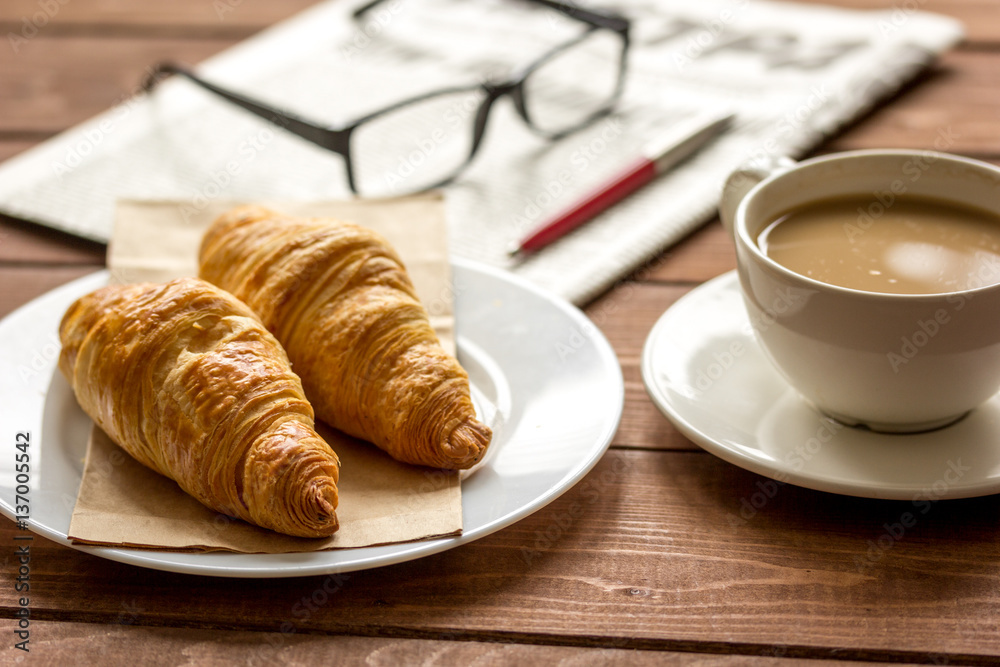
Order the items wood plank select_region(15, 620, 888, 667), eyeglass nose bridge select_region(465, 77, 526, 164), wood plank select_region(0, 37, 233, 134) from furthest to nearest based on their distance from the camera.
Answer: wood plank select_region(0, 37, 233, 134) → eyeglass nose bridge select_region(465, 77, 526, 164) → wood plank select_region(15, 620, 888, 667)

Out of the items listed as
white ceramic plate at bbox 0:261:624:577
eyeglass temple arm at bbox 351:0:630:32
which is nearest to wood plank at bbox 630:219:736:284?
white ceramic plate at bbox 0:261:624:577

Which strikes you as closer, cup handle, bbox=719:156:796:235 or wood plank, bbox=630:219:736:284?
cup handle, bbox=719:156:796:235

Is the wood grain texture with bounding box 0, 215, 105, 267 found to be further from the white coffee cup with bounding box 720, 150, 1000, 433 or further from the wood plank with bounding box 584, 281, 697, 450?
the white coffee cup with bounding box 720, 150, 1000, 433

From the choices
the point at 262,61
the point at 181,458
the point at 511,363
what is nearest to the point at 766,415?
the point at 511,363

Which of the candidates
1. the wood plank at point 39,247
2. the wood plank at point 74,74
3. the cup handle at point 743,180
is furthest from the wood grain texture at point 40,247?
the cup handle at point 743,180

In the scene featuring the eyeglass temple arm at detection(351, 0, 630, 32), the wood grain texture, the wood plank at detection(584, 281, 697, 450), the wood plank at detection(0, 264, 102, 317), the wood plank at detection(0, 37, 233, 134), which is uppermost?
the eyeglass temple arm at detection(351, 0, 630, 32)

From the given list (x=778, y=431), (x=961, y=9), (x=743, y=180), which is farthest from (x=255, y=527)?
(x=961, y=9)
